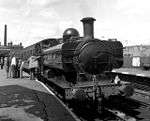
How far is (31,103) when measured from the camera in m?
8.86

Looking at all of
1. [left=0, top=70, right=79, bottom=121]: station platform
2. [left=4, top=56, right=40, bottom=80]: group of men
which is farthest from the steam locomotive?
[left=4, top=56, right=40, bottom=80]: group of men

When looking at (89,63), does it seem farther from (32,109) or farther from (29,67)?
(29,67)

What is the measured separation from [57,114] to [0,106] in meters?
2.29

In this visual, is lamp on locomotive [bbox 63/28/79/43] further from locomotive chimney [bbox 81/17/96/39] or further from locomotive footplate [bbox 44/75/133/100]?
locomotive footplate [bbox 44/75/133/100]

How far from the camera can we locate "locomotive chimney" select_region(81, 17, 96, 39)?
803 cm

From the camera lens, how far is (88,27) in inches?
318

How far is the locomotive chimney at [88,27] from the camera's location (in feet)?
26.3

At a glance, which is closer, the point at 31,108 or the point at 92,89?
the point at 92,89

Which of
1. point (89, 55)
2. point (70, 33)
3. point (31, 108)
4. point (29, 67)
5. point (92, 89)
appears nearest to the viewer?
point (89, 55)

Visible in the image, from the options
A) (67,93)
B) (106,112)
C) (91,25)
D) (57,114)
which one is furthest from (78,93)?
(91,25)

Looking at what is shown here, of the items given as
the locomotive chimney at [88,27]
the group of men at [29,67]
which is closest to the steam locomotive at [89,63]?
the locomotive chimney at [88,27]

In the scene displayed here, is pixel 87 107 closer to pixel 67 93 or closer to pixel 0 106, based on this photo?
pixel 67 93

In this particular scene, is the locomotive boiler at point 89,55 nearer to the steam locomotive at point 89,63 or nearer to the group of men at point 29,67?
the steam locomotive at point 89,63

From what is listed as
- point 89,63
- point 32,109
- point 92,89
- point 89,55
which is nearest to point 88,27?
point 89,55
